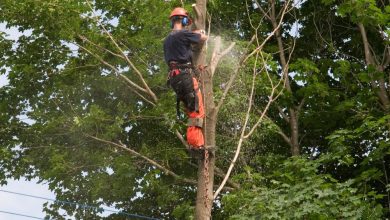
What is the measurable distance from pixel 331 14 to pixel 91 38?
5.89 meters

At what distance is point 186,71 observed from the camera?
→ 6.58m

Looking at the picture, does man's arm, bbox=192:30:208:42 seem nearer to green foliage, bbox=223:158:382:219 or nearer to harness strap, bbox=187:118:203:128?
harness strap, bbox=187:118:203:128

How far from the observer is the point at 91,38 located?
12.4 m

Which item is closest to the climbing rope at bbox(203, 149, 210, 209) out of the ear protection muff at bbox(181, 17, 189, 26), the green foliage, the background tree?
the ear protection muff at bbox(181, 17, 189, 26)

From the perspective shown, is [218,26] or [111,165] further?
[218,26]

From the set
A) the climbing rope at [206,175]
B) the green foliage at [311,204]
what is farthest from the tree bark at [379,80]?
the climbing rope at [206,175]

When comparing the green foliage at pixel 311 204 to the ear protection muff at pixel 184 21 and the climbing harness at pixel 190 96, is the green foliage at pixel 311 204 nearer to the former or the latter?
the climbing harness at pixel 190 96

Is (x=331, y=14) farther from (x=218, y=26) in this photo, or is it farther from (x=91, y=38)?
(x=91, y=38)

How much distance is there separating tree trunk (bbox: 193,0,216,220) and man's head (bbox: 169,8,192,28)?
0.33 meters

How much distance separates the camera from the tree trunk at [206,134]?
5713mm

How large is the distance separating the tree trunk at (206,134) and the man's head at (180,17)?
332 mm

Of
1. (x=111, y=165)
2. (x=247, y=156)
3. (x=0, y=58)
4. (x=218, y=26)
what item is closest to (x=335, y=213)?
(x=247, y=156)

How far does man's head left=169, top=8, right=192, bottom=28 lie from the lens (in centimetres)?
672

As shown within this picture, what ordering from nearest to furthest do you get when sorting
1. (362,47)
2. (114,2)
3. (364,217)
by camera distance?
(364,217) → (114,2) → (362,47)
